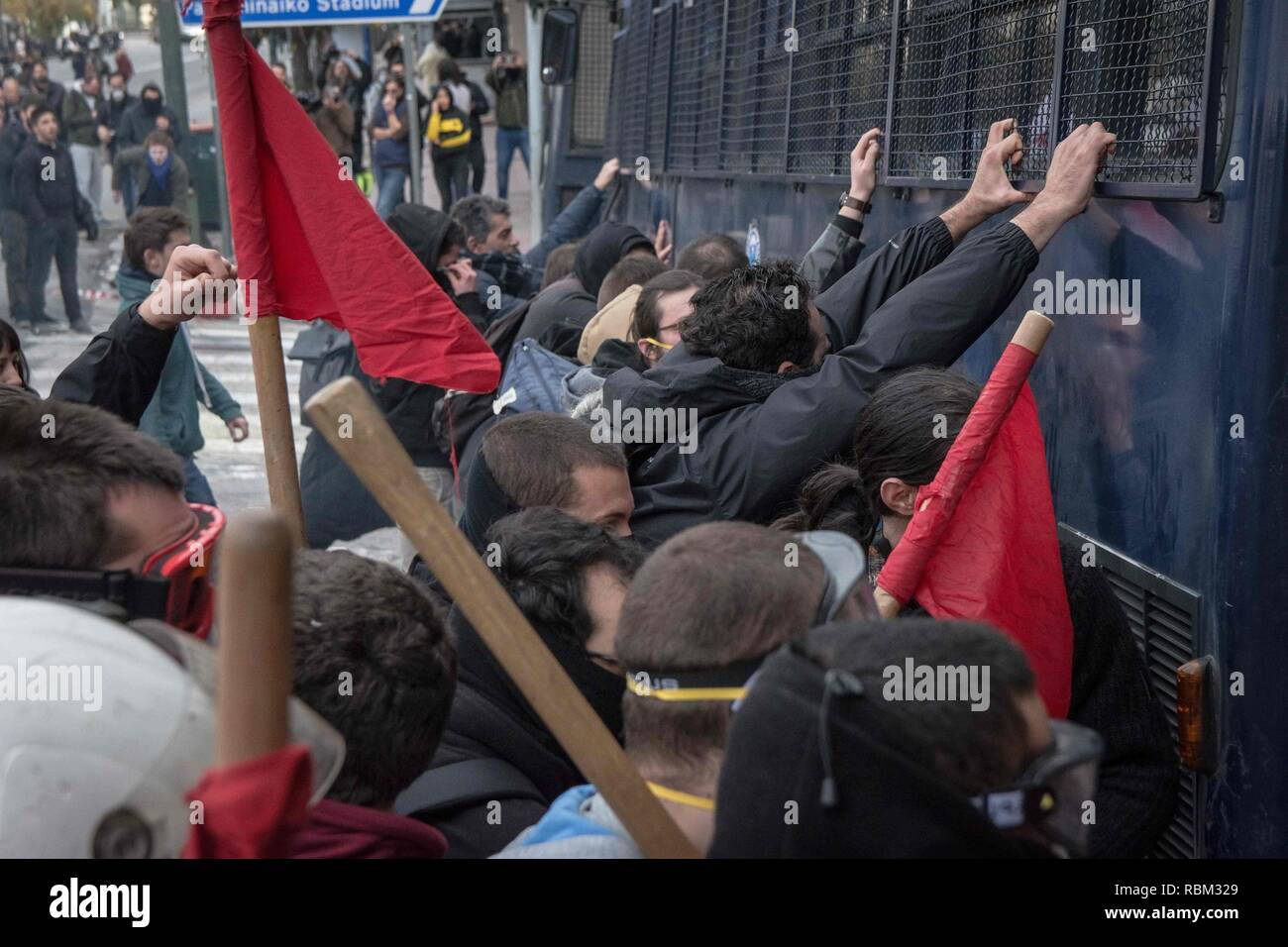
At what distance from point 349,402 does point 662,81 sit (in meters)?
9.58

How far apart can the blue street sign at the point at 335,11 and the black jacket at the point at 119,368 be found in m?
6.92

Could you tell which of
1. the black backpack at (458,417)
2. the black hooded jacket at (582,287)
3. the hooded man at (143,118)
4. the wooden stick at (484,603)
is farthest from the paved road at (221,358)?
the wooden stick at (484,603)

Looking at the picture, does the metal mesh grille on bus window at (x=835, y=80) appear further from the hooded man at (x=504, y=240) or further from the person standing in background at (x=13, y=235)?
the person standing in background at (x=13, y=235)

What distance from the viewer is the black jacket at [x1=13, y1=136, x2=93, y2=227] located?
15469mm

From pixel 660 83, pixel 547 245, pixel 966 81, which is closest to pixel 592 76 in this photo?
pixel 660 83

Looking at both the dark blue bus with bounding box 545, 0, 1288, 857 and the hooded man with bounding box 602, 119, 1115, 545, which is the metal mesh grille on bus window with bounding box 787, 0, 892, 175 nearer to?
the dark blue bus with bounding box 545, 0, 1288, 857

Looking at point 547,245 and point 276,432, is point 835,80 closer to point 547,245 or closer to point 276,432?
point 276,432

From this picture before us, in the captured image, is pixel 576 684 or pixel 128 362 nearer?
pixel 576 684

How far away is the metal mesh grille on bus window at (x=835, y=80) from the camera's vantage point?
17.7ft

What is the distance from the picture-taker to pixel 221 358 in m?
14.6

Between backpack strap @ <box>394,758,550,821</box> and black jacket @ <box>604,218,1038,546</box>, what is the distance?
43.8 inches

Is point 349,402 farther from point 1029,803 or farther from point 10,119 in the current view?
point 10,119

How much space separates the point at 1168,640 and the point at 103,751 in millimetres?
2170

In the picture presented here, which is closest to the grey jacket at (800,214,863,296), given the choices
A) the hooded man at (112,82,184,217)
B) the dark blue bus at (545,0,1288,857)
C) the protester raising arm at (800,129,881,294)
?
the protester raising arm at (800,129,881,294)
